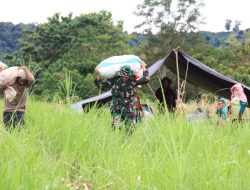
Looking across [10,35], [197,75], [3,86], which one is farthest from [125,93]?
[10,35]

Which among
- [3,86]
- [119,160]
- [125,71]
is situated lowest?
[119,160]

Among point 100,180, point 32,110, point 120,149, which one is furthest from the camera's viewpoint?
point 32,110

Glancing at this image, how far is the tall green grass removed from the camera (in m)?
1.87

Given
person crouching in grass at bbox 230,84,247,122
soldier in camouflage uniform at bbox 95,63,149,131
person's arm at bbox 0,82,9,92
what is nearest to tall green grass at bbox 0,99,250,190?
soldier in camouflage uniform at bbox 95,63,149,131

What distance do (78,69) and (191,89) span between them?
5695mm

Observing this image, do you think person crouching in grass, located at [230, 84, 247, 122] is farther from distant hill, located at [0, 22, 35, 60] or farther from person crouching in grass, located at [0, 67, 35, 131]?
distant hill, located at [0, 22, 35, 60]

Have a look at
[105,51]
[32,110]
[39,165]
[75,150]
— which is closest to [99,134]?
[75,150]

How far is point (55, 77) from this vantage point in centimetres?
1873

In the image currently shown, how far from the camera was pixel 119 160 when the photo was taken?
240 cm

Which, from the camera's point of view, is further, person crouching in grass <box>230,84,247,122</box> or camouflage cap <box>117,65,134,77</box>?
person crouching in grass <box>230,84,247,122</box>

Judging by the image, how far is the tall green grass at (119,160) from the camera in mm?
1869

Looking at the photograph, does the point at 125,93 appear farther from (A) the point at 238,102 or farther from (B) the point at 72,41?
(B) the point at 72,41

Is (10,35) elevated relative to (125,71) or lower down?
lower down

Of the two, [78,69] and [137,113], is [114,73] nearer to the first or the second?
[137,113]
